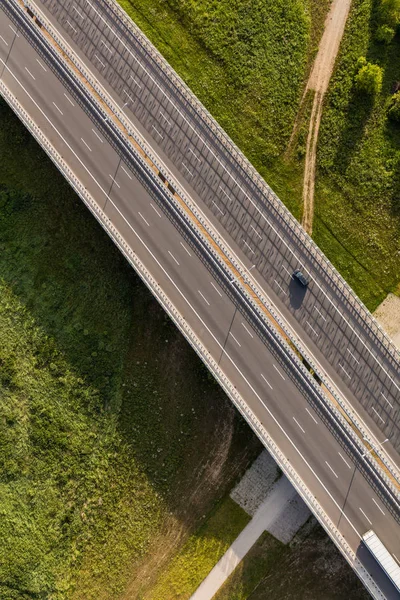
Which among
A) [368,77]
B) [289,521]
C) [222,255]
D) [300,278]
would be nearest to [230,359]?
[222,255]

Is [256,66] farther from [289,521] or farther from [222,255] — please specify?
[289,521]

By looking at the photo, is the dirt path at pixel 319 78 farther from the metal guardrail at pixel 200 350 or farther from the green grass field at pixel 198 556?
the green grass field at pixel 198 556

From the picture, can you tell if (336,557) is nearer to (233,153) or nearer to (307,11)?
(233,153)

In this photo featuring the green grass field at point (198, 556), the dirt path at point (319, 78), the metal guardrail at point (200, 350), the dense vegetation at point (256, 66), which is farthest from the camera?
the dense vegetation at point (256, 66)

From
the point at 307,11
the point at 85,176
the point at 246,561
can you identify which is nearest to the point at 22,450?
the point at 246,561

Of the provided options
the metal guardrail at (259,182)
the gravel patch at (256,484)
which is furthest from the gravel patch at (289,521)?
the metal guardrail at (259,182)

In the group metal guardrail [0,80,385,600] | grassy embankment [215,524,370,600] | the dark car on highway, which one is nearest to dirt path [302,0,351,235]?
the dark car on highway
